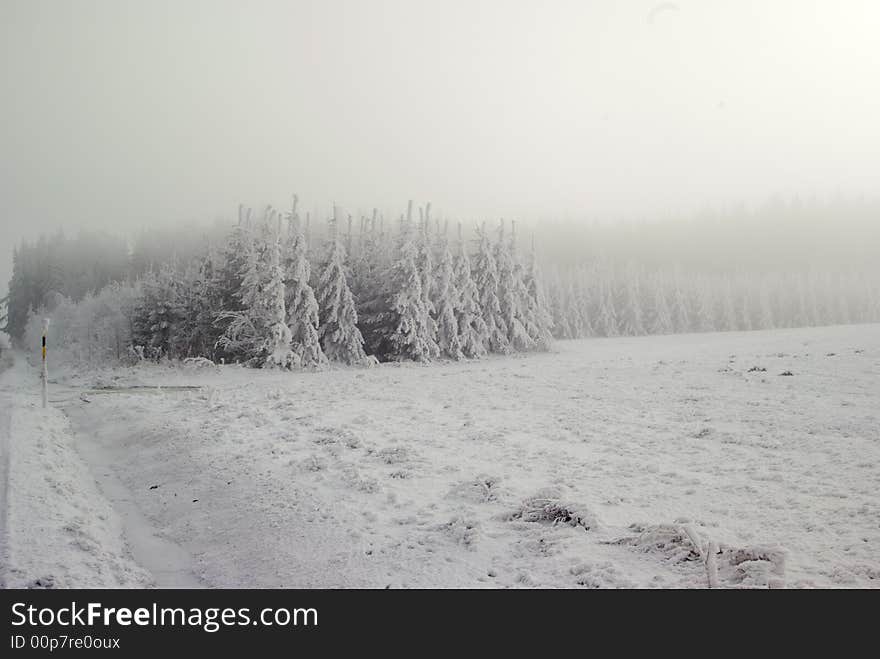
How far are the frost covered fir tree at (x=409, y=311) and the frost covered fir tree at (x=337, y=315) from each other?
10.1 feet

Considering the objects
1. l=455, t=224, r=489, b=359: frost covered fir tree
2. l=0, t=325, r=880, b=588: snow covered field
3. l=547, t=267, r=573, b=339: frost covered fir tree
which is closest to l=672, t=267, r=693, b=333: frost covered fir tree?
l=547, t=267, r=573, b=339: frost covered fir tree

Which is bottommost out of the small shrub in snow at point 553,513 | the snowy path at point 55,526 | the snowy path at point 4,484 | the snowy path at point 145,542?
the snowy path at point 145,542

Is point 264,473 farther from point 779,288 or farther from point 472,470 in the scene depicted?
point 779,288

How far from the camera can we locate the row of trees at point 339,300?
115ft

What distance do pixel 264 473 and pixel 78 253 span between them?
128754mm

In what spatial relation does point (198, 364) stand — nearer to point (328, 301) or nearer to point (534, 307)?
point (328, 301)

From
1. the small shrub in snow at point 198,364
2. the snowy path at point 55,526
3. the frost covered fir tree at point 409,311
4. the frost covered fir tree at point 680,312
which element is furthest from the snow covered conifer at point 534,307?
the frost covered fir tree at point 680,312

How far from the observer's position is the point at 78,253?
365 feet

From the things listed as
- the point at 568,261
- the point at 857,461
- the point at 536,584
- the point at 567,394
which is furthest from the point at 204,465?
the point at 568,261

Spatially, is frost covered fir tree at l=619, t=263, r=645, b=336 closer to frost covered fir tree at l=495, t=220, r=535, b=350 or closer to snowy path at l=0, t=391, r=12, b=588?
frost covered fir tree at l=495, t=220, r=535, b=350

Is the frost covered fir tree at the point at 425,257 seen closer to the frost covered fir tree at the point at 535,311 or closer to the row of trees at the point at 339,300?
the row of trees at the point at 339,300

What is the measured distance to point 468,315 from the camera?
4275 centimetres

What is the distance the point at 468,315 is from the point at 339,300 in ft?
36.6

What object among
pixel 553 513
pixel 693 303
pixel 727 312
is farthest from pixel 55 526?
pixel 727 312
